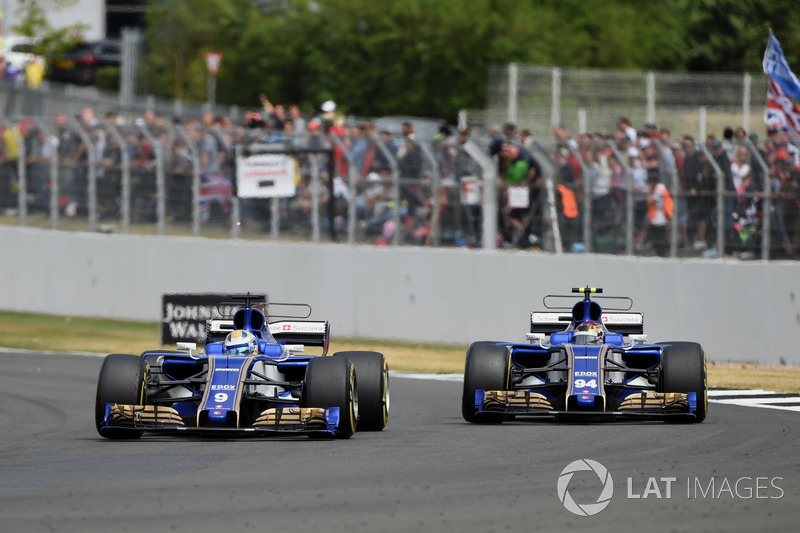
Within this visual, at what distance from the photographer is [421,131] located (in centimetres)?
3158

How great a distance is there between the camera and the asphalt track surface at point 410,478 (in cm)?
830

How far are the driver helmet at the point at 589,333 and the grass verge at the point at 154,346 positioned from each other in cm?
413

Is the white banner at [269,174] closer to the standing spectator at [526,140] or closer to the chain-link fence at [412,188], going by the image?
the chain-link fence at [412,188]

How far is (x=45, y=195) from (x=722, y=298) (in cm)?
1151

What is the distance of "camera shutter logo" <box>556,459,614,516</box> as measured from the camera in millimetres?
8633

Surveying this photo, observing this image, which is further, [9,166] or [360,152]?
[9,166]

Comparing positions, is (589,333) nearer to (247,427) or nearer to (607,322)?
(607,322)

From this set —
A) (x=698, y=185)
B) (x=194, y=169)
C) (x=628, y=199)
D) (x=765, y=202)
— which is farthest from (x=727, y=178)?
(x=194, y=169)

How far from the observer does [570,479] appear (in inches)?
385

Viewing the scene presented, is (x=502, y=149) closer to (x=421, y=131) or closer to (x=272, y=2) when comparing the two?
(x=421, y=131)

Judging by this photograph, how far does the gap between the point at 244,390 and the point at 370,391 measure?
111cm

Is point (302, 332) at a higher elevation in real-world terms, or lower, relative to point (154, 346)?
higher

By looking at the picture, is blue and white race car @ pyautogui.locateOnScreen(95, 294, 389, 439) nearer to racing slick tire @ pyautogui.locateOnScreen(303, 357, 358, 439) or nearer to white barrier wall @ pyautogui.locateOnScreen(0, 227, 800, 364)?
racing slick tire @ pyautogui.locateOnScreen(303, 357, 358, 439)

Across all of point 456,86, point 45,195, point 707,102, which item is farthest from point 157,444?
point 456,86
